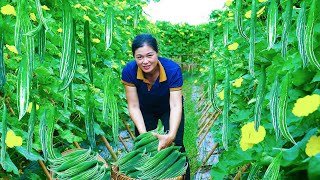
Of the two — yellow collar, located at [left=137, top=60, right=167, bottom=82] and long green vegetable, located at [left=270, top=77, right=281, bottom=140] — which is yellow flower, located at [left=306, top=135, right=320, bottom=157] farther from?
yellow collar, located at [left=137, top=60, right=167, bottom=82]

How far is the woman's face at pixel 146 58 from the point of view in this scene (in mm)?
2654

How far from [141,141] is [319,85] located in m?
0.98

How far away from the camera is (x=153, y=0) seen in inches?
135

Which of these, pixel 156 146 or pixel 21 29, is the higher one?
pixel 21 29

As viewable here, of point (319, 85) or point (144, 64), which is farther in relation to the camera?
point (144, 64)

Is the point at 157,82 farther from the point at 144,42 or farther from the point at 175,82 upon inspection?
the point at 144,42

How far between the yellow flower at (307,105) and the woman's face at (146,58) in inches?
61.3

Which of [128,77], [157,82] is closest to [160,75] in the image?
[157,82]

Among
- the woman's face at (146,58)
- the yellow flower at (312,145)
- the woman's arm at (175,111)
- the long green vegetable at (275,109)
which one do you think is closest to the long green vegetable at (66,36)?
the long green vegetable at (275,109)

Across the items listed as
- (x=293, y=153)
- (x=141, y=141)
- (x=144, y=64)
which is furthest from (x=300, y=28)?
(x=144, y=64)

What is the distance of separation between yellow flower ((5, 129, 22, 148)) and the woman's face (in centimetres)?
96

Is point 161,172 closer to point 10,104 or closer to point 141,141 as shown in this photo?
point 141,141

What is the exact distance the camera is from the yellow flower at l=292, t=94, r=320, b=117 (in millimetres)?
1157

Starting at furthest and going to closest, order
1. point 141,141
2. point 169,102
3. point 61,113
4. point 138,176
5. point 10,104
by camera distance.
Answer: point 169,102
point 61,113
point 10,104
point 141,141
point 138,176
